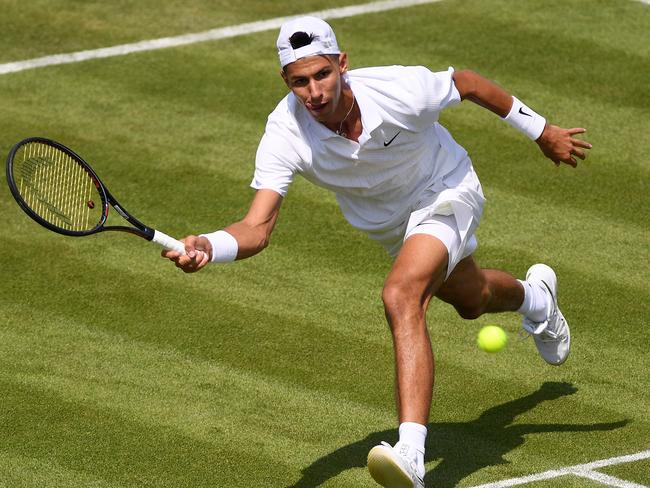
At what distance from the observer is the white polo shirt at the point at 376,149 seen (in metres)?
7.27

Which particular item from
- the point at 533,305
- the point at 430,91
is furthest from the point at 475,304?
the point at 430,91

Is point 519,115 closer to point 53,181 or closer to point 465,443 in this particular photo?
point 465,443

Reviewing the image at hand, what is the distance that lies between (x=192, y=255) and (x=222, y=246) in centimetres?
20

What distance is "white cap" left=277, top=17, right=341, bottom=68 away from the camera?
277 inches

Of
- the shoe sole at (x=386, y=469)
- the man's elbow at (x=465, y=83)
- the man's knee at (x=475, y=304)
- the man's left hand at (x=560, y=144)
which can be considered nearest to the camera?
the shoe sole at (x=386, y=469)

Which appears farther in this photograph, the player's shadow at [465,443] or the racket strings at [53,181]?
the player's shadow at [465,443]

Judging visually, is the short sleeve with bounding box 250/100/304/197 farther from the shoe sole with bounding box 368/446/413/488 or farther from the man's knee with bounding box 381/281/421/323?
the shoe sole with bounding box 368/446/413/488

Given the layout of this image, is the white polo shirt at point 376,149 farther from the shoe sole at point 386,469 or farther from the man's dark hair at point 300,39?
the shoe sole at point 386,469

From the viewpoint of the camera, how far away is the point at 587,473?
7340 millimetres

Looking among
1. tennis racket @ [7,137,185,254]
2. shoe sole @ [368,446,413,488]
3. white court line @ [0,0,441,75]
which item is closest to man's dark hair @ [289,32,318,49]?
tennis racket @ [7,137,185,254]

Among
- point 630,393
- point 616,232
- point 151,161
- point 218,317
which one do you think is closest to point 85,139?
point 151,161

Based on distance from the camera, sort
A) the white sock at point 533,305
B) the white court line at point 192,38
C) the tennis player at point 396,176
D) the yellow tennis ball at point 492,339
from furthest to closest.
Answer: the white court line at point 192,38 → the white sock at point 533,305 → the yellow tennis ball at point 492,339 → the tennis player at point 396,176

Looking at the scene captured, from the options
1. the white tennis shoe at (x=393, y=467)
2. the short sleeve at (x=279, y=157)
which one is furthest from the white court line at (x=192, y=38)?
the white tennis shoe at (x=393, y=467)

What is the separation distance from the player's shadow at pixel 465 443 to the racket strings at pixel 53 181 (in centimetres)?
186
